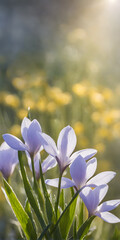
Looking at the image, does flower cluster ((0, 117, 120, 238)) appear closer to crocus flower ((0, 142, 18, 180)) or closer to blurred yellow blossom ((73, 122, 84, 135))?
crocus flower ((0, 142, 18, 180))

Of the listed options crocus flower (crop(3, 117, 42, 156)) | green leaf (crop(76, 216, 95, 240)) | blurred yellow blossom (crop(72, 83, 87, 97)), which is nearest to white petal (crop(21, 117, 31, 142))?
crocus flower (crop(3, 117, 42, 156))

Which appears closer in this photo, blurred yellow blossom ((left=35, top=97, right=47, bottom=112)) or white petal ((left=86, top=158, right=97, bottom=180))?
white petal ((left=86, top=158, right=97, bottom=180))

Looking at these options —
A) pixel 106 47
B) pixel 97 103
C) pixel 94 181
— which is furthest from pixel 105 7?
pixel 94 181

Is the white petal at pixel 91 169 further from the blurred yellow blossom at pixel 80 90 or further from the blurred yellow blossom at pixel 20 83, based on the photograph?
the blurred yellow blossom at pixel 20 83

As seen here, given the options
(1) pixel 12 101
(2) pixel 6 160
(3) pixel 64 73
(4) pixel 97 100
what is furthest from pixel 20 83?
(2) pixel 6 160

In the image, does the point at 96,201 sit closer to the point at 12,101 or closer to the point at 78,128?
the point at 78,128
